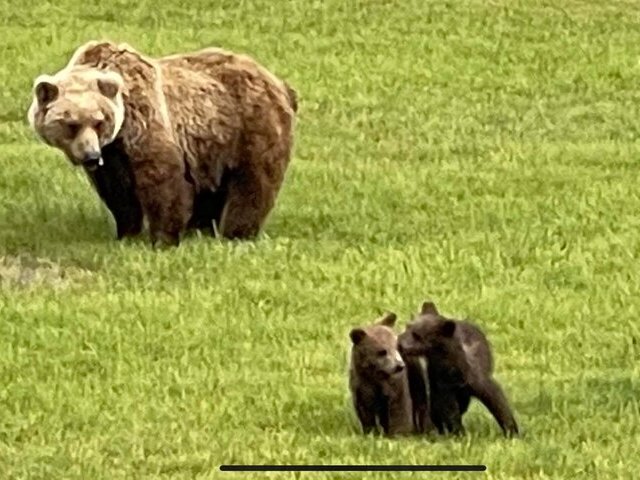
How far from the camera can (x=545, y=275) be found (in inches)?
533

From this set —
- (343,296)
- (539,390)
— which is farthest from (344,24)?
(539,390)

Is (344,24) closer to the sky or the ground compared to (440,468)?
closer to the ground

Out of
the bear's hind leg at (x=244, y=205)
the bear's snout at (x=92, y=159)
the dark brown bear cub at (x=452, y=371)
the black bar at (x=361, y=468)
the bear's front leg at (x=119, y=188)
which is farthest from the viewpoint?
the bear's hind leg at (x=244, y=205)

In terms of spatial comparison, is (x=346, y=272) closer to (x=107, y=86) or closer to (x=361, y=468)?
(x=107, y=86)

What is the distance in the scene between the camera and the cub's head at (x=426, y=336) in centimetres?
944

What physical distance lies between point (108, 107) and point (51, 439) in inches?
163

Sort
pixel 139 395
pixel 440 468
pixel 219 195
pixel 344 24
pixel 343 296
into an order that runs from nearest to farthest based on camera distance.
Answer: pixel 440 468, pixel 139 395, pixel 343 296, pixel 219 195, pixel 344 24

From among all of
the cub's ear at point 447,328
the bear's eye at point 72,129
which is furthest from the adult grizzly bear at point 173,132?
the cub's ear at point 447,328

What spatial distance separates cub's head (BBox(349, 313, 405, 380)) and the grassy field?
0.29m

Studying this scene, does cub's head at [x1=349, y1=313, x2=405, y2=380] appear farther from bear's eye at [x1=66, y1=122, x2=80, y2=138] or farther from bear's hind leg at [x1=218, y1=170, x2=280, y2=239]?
bear's hind leg at [x1=218, y1=170, x2=280, y2=239]

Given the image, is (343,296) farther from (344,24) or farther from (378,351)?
(344,24)

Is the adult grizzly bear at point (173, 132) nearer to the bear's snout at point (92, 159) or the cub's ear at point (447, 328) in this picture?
the bear's snout at point (92, 159)

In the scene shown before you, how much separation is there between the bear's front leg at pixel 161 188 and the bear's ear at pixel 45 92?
2.23ft

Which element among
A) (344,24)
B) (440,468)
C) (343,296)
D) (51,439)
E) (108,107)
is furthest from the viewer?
(344,24)
